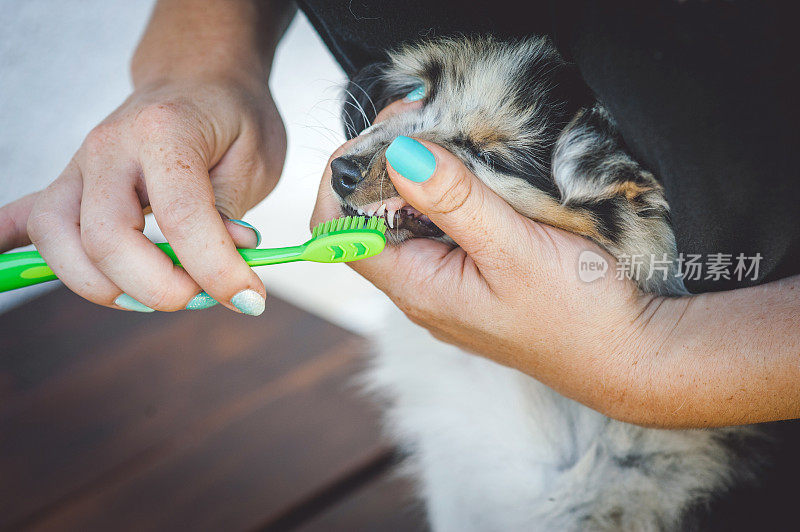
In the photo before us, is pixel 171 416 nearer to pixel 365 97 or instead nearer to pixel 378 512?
pixel 378 512

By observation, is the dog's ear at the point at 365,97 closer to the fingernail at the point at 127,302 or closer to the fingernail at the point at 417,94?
→ the fingernail at the point at 417,94

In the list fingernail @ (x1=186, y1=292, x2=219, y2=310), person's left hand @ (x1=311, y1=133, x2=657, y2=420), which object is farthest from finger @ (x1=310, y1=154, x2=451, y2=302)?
fingernail @ (x1=186, y1=292, x2=219, y2=310)

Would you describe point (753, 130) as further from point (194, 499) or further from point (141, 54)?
point (194, 499)

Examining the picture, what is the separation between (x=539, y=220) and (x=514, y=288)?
14 cm

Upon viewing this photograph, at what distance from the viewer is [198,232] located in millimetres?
840

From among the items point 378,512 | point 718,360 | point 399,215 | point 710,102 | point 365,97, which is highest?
point 365,97

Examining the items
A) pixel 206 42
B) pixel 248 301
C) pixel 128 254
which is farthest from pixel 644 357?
pixel 206 42

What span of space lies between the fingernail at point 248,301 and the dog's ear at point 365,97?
0.57m

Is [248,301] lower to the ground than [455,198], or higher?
lower

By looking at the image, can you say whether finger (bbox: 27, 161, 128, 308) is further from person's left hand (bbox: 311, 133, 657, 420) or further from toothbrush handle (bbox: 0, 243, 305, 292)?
person's left hand (bbox: 311, 133, 657, 420)

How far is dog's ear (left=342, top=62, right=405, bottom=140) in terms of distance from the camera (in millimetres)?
1308

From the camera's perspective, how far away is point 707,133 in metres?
0.73

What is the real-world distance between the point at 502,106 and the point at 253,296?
0.54 meters

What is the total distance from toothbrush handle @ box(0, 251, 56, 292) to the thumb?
528 mm
